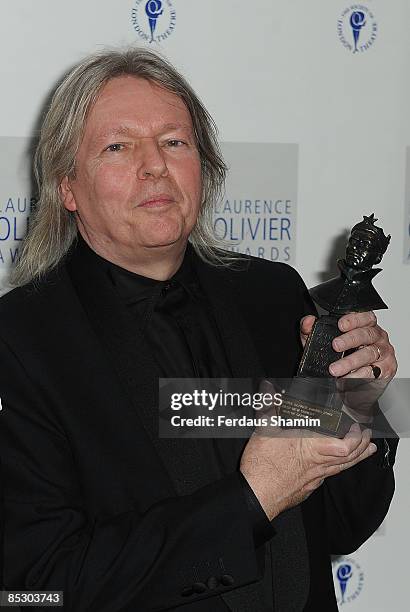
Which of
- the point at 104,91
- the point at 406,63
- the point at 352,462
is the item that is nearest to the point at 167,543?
the point at 352,462

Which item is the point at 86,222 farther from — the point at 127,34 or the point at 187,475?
the point at 127,34

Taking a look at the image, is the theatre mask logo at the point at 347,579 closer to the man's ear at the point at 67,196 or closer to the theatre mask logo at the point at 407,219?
the theatre mask logo at the point at 407,219

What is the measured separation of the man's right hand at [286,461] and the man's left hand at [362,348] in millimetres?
97

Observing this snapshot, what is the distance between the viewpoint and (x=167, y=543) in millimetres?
1305

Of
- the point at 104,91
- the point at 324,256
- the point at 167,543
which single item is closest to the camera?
the point at 167,543

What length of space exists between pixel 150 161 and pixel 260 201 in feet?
2.37

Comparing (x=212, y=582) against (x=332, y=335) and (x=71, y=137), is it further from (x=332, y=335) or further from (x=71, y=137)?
(x=71, y=137)

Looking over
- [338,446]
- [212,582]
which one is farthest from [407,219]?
[212,582]

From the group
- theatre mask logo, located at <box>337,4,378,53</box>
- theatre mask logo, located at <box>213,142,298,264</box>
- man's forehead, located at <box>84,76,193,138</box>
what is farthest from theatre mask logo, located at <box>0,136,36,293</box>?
theatre mask logo, located at <box>337,4,378,53</box>

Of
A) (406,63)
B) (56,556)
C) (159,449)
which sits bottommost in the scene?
(56,556)

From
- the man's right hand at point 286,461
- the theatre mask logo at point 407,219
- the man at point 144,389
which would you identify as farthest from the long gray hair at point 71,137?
the theatre mask logo at point 407,219

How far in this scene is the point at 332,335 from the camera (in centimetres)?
137

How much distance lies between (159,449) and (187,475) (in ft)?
0.18

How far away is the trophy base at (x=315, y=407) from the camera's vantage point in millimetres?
1319
